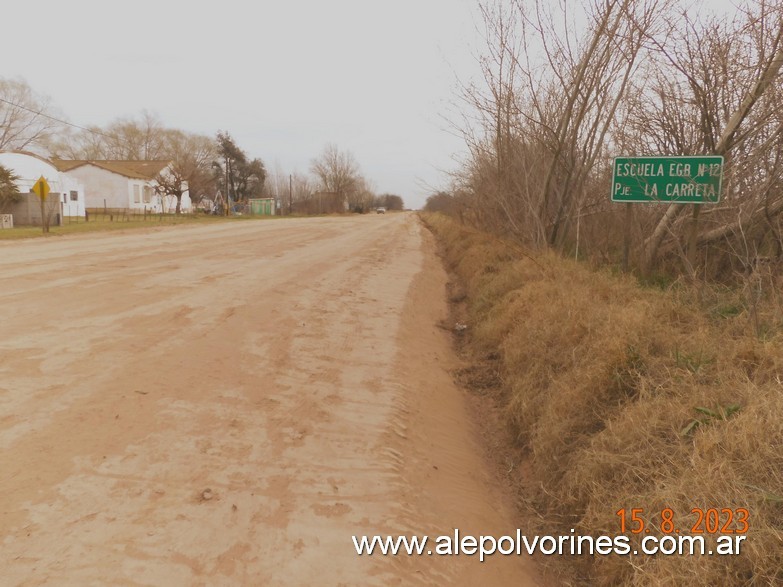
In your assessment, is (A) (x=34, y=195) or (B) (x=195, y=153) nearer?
(A) (x=34, y=195)

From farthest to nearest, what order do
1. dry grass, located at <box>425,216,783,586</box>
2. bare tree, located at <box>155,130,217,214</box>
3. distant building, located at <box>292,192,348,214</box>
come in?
1. distant building, located at <box>292,192,348,214</box>
2. bare tree, located at <box>155,130,217,214</box>
3. dry grass, located at <box>425,216,783,586</box>

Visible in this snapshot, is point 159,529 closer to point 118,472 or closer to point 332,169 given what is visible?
point 118,472

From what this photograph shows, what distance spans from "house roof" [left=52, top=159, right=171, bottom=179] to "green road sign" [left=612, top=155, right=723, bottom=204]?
1987 inches

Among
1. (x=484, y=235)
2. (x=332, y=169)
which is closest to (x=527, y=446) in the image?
(x=484, y=235)

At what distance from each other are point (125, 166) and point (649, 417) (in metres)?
59.5

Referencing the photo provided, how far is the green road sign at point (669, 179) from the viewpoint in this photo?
6223mm

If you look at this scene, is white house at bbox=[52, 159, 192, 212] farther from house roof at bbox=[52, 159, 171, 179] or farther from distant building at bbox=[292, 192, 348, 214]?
distant building at bbox=[292, 192, 348, 214]

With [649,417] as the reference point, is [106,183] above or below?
above

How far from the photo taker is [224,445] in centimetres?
359

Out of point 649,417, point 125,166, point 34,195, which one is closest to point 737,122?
point 649,417

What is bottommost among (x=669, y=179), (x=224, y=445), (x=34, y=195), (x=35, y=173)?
(x=224, y=445)

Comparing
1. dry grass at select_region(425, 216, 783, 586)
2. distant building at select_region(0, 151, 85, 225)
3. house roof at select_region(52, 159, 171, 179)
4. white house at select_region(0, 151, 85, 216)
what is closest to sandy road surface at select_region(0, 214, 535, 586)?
dry grass at select_region(425, 216, 783, 586)

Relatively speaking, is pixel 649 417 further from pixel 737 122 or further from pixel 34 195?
pixel 34 195

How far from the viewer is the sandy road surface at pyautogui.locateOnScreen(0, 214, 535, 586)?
2566mm
